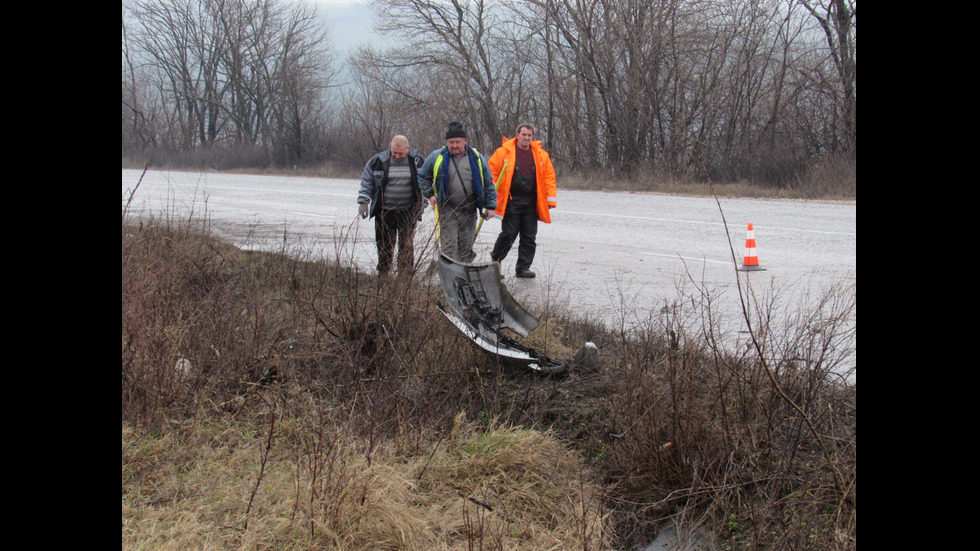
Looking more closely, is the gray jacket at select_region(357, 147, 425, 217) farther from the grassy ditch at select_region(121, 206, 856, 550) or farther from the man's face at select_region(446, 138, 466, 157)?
the grassy ditch at select_region(121, 206, 856, 550)

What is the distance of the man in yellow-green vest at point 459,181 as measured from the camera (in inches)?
334

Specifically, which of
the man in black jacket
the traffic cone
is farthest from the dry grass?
the traffic cone

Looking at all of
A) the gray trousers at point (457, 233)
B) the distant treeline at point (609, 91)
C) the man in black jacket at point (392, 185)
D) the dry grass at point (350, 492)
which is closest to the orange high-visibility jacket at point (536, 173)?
the gray trousers at point (457, 233)

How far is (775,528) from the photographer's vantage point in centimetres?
343

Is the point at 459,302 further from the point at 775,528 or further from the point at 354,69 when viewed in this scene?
the point at 354,69

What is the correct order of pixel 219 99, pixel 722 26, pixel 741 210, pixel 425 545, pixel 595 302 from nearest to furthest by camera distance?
1. pixel 425 545
2. pixel 595 302
3. pixel 741 210
4. pixel 722 26
5. pixel 219 99

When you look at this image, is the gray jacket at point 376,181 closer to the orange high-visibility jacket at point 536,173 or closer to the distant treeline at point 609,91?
the orange high-visibility jacket at point 536,173

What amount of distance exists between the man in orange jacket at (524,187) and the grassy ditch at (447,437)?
3.64 meters

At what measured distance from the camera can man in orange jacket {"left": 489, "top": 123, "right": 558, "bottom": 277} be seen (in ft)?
30.3

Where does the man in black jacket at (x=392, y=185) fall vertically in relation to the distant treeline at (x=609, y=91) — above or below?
below

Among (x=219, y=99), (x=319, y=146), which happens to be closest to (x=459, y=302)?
(x=319, y=146)

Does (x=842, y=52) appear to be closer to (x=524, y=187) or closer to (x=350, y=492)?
(x=524, y=187)
